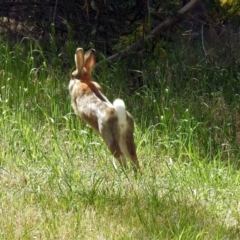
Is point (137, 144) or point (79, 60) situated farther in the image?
point (79, 60)

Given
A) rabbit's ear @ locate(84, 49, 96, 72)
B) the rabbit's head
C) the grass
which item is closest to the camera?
the grass

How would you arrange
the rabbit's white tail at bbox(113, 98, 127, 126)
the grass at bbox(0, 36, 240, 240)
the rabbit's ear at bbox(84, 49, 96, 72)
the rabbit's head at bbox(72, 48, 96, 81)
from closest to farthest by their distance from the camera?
the grass at bbox(0, 36, 240, 240), the rabbit's white tail at bbox(113, 98, 127, 126), the rabbit's head at bbox(72, 48, 96, 81), the rabbit's ear at bbox(84, 49, 96, 72)

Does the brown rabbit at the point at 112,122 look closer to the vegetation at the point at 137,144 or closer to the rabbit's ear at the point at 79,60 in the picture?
the vegetation at the point at 137,144

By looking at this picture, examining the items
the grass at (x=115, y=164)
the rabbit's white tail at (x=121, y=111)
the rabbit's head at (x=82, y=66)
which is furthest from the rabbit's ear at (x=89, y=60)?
the rabbit's white tail at (x=121, y=111)

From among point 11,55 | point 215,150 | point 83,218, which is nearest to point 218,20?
point 11,55

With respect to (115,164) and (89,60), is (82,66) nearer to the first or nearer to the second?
(89,60)

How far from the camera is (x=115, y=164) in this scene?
293 inches

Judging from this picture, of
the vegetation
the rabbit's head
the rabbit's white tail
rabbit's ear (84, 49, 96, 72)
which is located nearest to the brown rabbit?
the rabbit's white tail

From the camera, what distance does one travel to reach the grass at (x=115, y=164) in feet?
20.6

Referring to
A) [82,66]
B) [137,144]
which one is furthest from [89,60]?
[137,144]

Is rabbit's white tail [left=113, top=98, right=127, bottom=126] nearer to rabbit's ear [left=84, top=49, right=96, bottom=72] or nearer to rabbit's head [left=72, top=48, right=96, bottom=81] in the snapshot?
rabbit's head [left=72, top=48, right=96, bottom=81]

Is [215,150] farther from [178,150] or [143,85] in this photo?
[143,85]

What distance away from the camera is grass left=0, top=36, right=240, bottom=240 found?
6.27 meters

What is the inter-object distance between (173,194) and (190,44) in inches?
250
